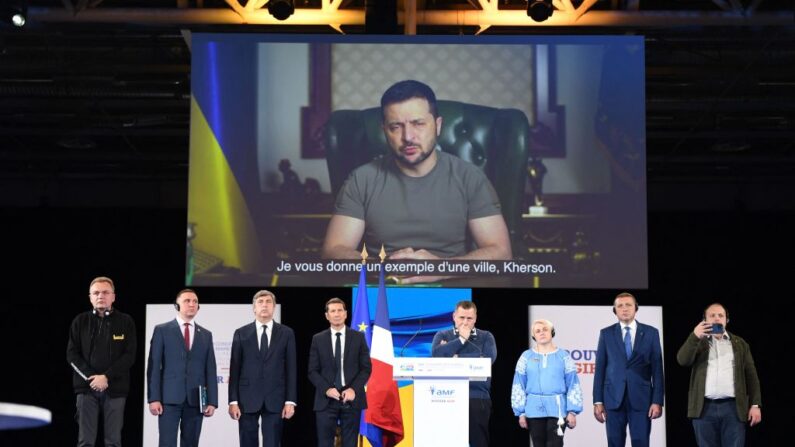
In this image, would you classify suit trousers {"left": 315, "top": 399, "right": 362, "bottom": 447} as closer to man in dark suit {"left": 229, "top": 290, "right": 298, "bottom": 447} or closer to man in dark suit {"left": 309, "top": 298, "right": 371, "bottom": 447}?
man in dark suit {"left": 309, "top": 298, "right": 371, "bottom": 447}

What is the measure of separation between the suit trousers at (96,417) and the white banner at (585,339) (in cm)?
531

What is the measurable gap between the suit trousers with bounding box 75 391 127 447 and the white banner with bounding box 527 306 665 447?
209 inches

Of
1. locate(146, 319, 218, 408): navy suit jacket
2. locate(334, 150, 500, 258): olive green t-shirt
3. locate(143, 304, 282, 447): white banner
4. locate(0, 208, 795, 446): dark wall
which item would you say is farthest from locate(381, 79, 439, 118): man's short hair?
locate(0, 208, 795, 446): dark wall

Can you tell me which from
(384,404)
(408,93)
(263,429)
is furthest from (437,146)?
(263,429)

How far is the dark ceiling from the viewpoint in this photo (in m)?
11.7

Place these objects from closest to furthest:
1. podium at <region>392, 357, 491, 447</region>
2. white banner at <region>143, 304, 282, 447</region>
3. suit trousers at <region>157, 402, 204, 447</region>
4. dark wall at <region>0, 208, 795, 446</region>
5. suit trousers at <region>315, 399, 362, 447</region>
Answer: podium at <region>392, 357, 491, 447</region> < suit trousers at <region>315, 399, 362, 447</region> < suit trousers at <region>157, 402, 204, 447</region> < white banner at <region>143, 304, 282, 447</region> < dark wall at <region>0, 208, 795, 446</region>

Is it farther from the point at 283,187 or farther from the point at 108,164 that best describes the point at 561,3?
the point at 108,164

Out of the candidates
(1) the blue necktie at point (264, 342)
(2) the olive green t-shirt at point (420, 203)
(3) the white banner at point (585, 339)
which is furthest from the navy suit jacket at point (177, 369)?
(3) the white banner at point (585, 339)

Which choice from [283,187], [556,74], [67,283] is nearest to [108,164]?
[67,283]

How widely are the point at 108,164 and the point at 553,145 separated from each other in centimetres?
884

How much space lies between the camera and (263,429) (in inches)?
324

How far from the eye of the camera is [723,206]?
1742 centimetres

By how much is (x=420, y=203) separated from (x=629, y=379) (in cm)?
248

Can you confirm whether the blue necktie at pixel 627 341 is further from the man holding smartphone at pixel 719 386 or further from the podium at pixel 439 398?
the podium at pixel 439 398
